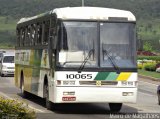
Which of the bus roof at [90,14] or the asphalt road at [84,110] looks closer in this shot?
the asphalt road at [84,110]

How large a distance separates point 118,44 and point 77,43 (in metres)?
1.22

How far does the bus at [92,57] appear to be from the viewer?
1861 cm

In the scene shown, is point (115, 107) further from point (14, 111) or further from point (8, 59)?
point (8, 59)

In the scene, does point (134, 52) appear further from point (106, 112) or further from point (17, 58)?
point (17, 58)

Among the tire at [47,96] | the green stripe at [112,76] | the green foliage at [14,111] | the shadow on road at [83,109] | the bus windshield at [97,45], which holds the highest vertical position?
the bus windshield at [97,45]

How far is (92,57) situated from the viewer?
61.6 ft

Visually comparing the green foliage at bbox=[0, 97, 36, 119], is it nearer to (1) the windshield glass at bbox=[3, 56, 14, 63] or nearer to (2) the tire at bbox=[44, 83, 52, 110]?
(2) the tire at bbox=[44, 83, 52, 110]

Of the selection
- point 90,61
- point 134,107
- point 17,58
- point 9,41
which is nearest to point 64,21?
point 90,61

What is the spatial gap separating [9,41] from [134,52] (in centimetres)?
16603


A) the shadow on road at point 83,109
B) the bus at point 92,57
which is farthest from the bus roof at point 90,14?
the shadow on road at point 83,109

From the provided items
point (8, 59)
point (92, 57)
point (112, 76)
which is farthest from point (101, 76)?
point (8, 59)

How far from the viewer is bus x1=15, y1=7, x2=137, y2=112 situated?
18609 mm

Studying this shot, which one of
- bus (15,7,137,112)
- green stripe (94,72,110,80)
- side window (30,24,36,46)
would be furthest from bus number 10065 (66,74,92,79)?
side window (30,24,36,46)

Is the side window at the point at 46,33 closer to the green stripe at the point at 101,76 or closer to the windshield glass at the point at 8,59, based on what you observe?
the green stripe at the point at 101,76
